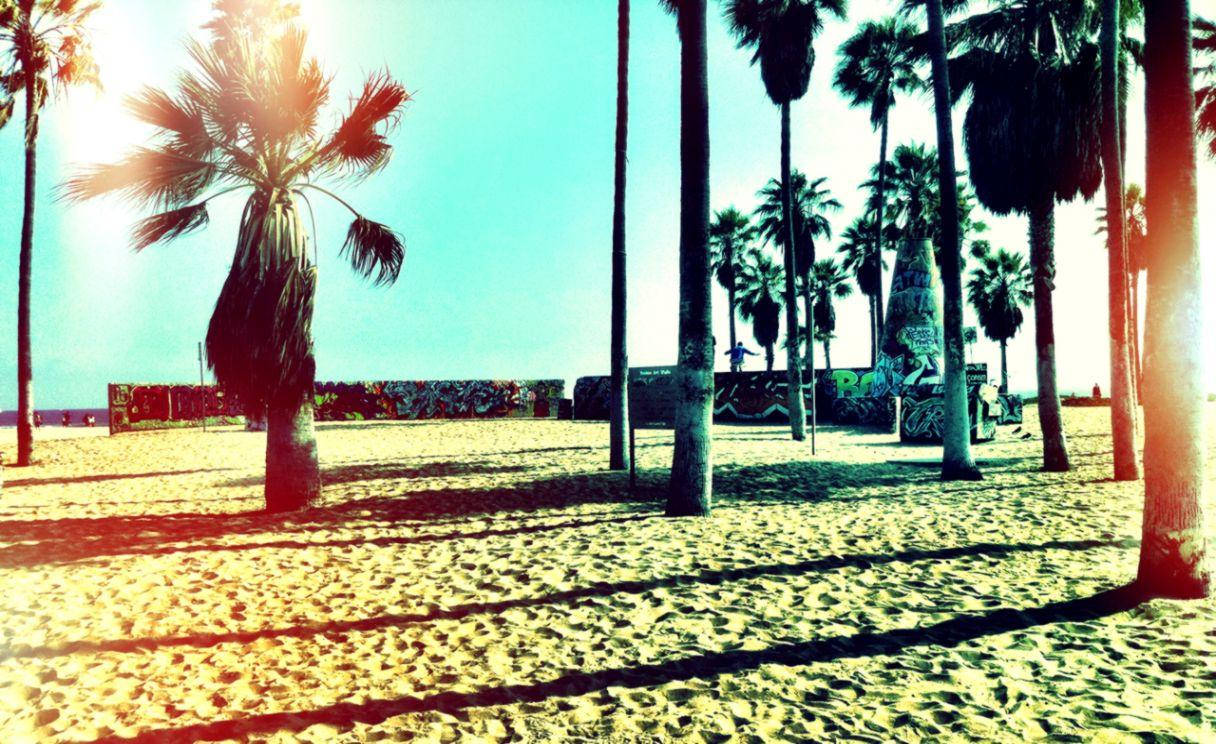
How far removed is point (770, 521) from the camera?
8.83 meters

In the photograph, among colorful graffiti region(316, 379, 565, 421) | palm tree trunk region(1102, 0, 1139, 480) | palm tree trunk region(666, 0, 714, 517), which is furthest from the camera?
colorful graffiti region(316, 379, 565, 421)

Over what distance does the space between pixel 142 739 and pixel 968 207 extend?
4116cm

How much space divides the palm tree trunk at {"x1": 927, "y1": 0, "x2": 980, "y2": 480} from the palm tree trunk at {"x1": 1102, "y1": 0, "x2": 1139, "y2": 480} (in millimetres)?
2139

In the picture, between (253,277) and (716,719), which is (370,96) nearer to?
(253,277)

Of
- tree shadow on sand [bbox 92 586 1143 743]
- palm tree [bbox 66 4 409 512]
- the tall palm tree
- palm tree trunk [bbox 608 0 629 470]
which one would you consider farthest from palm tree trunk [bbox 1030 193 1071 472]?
palm tree [bbox 66 4 409 512]

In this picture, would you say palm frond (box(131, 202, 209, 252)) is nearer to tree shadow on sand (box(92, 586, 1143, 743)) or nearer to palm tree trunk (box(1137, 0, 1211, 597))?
tree shadow on sand (box(92, 586, 1143, 743))

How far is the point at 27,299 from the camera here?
642 inches

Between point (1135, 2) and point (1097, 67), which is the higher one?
point (1135, 2)

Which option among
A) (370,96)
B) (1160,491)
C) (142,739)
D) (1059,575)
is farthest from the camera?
(370,96)

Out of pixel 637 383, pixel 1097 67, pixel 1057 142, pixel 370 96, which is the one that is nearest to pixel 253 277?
pixel 370 96

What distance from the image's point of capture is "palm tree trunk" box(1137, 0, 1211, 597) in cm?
543

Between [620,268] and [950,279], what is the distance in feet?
19.4

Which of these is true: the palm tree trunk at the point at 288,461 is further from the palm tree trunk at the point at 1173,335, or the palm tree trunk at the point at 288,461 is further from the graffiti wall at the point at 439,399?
the graffiti wall at the point at 439,399

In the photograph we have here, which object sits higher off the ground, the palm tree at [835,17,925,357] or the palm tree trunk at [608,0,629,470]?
the palm tree at [835,17,925,357]
